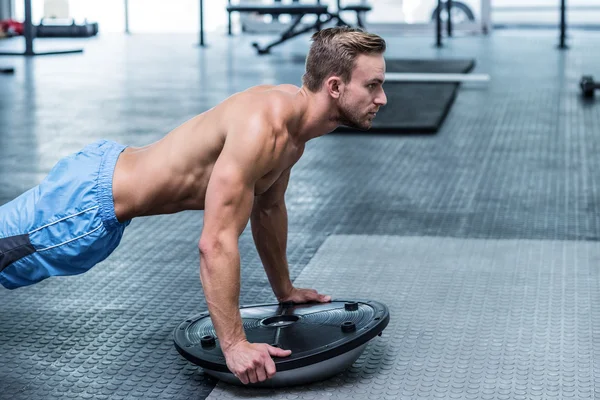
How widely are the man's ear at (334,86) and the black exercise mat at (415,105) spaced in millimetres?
3101

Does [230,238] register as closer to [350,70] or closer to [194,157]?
[194,157]

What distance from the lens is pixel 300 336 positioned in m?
2.02

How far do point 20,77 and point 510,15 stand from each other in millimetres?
8561

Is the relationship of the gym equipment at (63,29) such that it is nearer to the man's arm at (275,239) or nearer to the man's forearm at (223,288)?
the man's arm at (275,239)

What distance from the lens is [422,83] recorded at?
6.64 m

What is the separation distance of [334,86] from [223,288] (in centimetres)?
48

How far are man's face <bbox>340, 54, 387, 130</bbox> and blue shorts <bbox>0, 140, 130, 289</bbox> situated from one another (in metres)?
0.55

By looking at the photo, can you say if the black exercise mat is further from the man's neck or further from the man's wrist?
the man's neck

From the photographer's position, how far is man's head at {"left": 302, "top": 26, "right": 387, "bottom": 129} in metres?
1.89

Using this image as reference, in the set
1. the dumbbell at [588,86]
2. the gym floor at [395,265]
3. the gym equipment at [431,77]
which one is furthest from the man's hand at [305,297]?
the gym equipment at [431,77]

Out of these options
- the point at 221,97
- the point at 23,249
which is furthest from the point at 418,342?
the point at 221,97

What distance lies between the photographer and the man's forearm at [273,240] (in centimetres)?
224

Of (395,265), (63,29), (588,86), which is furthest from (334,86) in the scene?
(63,29)

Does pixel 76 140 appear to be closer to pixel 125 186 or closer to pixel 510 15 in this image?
pixel 125 186
